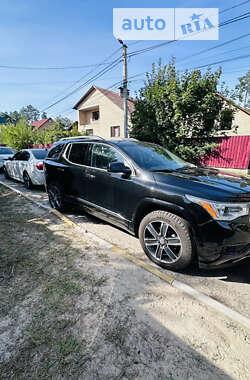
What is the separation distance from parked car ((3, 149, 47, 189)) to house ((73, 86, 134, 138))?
13.5 metres

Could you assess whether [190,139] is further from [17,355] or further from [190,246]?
[17,355]

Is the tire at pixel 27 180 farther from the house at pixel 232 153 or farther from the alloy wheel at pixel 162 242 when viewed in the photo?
the house at pixel 232 153

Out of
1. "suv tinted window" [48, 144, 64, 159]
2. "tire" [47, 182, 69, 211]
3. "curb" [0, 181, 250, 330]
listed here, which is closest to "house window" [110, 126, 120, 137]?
"suv tinted window" [48, 144, 64, 159]

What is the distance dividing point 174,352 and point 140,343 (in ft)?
0.90

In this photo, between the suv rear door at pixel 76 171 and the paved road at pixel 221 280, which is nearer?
the paved road at pixel 221 280

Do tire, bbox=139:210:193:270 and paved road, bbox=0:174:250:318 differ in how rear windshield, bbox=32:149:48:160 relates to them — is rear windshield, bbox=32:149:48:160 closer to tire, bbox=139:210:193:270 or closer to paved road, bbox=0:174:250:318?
paved road, bbox=0:174:250:318

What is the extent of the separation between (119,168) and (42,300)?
183 cm

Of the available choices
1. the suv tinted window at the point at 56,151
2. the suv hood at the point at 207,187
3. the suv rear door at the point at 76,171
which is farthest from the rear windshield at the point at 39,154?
the suv hood at the point at 207,187

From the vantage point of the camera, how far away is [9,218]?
4176 mm

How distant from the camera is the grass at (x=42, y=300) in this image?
1.38m

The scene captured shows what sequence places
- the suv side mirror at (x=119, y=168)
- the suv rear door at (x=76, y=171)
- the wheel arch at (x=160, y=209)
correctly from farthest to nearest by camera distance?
the suv rear door at (x=76, y=171)
the suv side mirror at (x=119, y=168)
the wheel arch at (x=160, y=209)

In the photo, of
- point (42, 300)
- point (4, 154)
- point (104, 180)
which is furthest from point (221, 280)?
point (4, 154)

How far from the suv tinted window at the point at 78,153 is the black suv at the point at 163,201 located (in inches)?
0.8

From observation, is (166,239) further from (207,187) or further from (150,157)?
(150,157)
